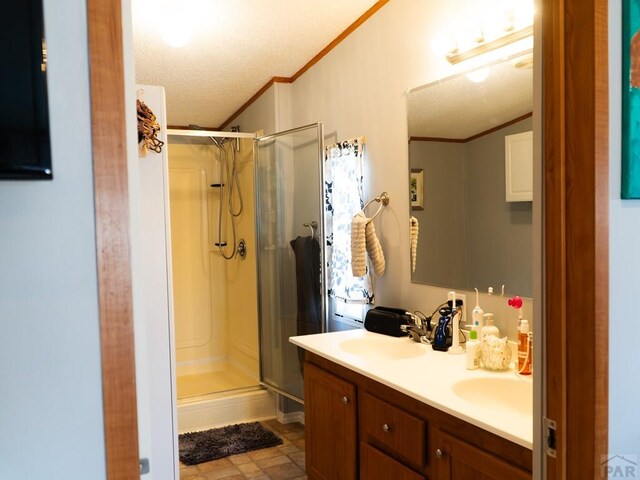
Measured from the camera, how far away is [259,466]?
10.2ft

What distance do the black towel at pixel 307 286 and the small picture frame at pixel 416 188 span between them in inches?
37.6

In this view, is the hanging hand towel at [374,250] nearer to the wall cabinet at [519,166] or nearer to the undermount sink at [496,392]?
the wall cabinet at [519,166]

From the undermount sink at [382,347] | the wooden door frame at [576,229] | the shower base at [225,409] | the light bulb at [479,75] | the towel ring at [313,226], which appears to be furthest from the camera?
the shower base at [225,409]

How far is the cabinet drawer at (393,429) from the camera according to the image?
5.89ft

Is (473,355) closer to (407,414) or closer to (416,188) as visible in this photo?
(407,414)

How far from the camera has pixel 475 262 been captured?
226 centimetres

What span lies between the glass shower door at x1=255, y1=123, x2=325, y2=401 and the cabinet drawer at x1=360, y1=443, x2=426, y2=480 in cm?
125

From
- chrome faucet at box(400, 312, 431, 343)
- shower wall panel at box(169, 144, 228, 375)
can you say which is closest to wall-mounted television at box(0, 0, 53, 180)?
chrome faucet at box(400, 312, 431, 343)

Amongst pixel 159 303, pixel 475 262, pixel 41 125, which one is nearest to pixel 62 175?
pixel 41 125

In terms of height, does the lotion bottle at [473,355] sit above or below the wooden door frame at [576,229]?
below

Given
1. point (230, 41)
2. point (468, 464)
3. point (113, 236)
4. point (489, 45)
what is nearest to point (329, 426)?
point (468, 464)

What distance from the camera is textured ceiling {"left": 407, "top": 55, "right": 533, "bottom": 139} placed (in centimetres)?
204

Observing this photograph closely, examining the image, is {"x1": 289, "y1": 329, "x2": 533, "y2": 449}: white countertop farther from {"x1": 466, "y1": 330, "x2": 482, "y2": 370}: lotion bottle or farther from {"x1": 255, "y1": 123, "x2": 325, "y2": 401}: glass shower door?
{"x1": 255, "y1": 123, "x2": 325, "y2": 401}: glass shower door

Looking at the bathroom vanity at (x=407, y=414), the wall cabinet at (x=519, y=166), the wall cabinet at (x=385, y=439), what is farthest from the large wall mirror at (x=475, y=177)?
the wall cabinet at (x=385, y=439)
